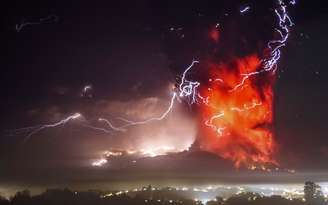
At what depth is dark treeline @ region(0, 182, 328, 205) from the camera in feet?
226

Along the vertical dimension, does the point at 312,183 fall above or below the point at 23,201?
above

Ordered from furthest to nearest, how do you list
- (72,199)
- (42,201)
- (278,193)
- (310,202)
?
(72,199), (42,201), (278,193), (310,202)

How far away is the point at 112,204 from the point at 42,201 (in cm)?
1419

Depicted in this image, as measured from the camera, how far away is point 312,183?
221 ft

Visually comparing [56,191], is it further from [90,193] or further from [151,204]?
[151,204]

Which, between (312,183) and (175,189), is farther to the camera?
(175,189)

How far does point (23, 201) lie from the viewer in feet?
247

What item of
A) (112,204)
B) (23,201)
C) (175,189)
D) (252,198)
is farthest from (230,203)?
(23,201)

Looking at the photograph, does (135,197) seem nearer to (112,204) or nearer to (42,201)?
(112,204)

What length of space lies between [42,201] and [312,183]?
51.2m

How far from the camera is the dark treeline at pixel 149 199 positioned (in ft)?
226

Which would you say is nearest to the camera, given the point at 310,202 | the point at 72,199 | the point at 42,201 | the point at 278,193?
the point at 310,202

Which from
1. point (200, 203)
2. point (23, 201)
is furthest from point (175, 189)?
point (23, 201)

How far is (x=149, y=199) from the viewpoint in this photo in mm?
82375
